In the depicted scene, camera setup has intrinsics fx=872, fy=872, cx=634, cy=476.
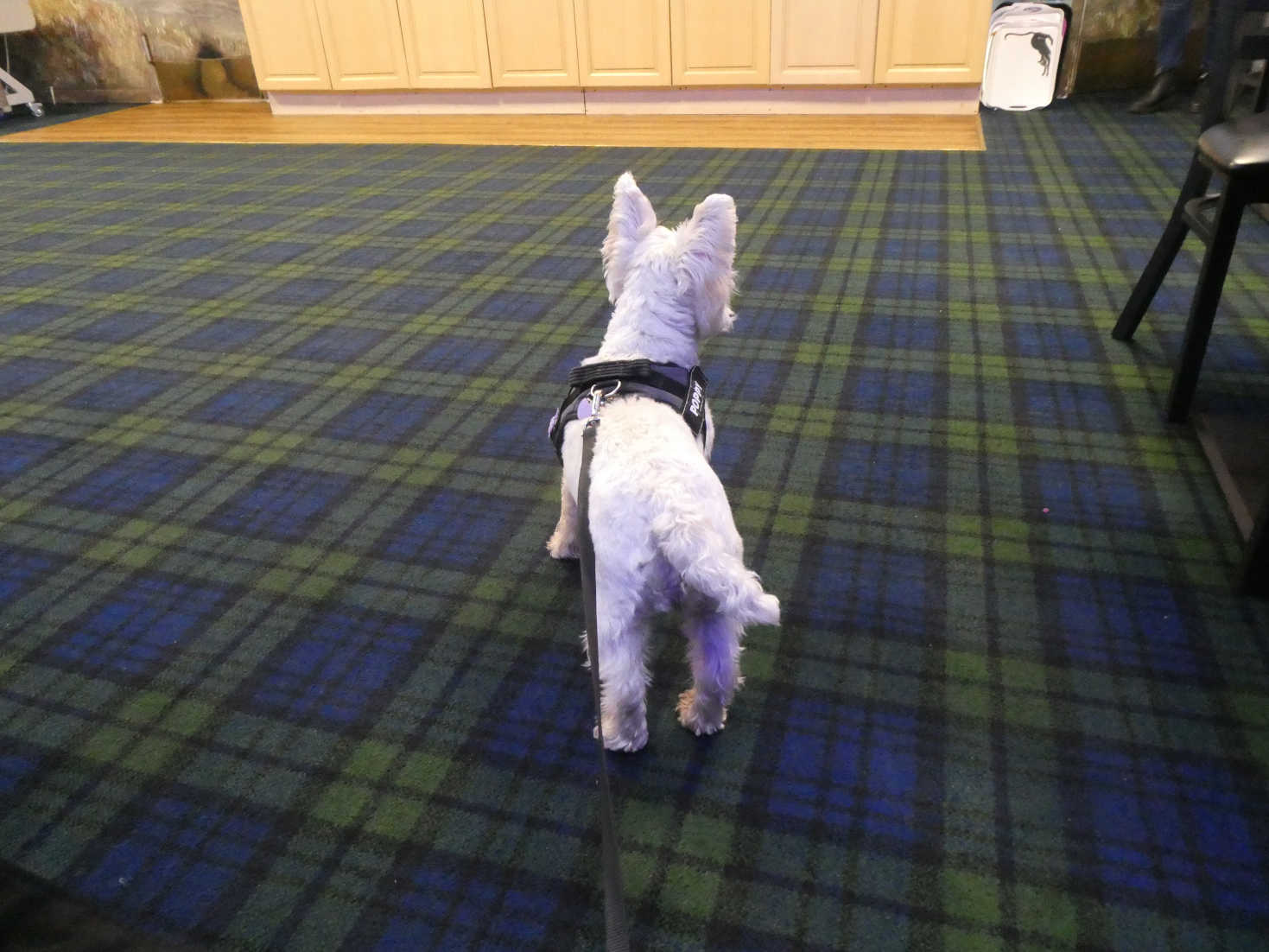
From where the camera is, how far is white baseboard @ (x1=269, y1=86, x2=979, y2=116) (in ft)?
18.1

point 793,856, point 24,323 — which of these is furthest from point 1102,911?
point 24,323

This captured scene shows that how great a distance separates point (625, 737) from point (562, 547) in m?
0.51

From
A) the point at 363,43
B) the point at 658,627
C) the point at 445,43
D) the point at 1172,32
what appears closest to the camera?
the point at 658,627

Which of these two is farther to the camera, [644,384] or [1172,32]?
[1172,32]

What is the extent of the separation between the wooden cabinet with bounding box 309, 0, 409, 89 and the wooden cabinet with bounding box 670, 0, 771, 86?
2.01 metres

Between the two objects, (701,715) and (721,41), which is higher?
(721,41)

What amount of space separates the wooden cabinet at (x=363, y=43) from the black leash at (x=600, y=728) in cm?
589

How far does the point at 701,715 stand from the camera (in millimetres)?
1363

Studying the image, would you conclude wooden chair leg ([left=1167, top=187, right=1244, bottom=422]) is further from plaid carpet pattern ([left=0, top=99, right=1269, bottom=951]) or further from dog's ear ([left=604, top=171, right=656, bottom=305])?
dog's ear ([left=604, top=171, right=656, bottom=305])

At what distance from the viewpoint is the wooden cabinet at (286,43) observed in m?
6.21

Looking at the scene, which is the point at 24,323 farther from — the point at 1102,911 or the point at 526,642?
the point at 1102,911

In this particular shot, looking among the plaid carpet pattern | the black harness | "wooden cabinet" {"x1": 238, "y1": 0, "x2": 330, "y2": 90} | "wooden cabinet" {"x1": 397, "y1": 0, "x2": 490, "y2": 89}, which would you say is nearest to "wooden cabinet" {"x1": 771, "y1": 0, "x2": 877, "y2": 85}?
"wooden cabinet" {"x1": 397, "y1": 0, "x2": 490, "y2": 89}

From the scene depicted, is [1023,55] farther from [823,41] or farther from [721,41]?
[721,41]

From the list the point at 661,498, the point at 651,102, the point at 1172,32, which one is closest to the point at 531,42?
the point at 651,102
